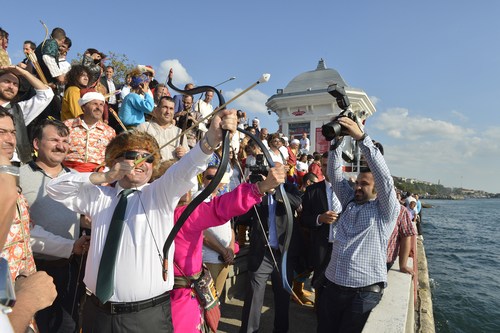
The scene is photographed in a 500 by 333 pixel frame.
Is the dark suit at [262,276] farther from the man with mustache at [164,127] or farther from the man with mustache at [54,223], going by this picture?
the man with mustache at [54,223]

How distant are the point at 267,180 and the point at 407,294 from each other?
2.15 metres

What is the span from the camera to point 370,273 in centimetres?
274

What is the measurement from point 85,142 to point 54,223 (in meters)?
1.32

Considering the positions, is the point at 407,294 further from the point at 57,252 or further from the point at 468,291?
the point at 468,291

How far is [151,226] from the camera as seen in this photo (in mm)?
1926

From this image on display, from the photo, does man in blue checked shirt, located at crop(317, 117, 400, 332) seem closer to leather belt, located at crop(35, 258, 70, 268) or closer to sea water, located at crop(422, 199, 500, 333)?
leather belt, located at crop(35, 258, 70, 268)

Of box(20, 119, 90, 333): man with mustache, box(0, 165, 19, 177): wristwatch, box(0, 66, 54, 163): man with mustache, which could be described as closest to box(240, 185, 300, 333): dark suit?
box(20, 119, 90, 333): man with mustache

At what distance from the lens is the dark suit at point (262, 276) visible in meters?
3.76

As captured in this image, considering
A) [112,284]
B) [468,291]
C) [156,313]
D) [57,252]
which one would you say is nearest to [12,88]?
[57,252]

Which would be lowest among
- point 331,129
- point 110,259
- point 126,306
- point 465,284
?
point 465,284

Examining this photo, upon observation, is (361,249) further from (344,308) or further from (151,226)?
(151,226)

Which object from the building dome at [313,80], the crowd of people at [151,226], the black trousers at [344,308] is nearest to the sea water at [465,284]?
the crowd of people at [151,226]

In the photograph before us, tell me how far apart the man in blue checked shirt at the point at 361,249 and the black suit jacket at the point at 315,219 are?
1194 mm

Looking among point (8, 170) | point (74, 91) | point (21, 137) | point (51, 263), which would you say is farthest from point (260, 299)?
point (74, 91)
